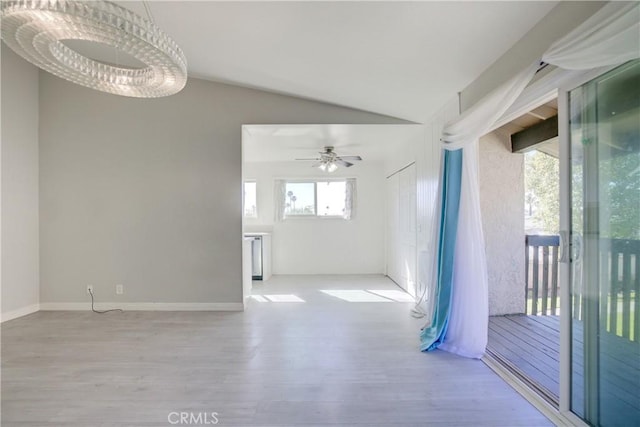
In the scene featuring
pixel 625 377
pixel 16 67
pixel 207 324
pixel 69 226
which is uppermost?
pixel 16 67

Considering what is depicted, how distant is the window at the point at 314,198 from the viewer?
22.1 ft

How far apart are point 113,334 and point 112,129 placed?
2.57m

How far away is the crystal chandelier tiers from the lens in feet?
4.57

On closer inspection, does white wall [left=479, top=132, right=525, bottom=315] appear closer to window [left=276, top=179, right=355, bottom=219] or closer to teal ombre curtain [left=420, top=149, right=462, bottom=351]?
teal ombre curtain [left=420, top=149, right=462, bottom=351]

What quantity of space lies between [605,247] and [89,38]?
2.91 m

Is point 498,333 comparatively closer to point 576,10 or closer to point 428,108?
point 428,108

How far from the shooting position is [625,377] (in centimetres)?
153

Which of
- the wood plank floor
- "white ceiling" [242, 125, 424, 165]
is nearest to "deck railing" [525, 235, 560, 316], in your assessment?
the wood plank floor

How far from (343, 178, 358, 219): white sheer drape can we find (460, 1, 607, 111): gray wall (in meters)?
3.96

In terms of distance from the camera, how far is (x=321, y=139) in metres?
4.72

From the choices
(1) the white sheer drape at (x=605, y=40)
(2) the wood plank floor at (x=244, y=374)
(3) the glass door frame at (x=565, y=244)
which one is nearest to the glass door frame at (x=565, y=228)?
(3) the glass door frame at (x=565, y=244)

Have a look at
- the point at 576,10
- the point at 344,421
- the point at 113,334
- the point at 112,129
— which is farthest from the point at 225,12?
the point at 113,334

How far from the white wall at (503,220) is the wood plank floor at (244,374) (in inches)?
45.7

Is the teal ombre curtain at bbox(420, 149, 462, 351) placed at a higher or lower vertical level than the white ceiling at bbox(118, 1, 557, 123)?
lower
